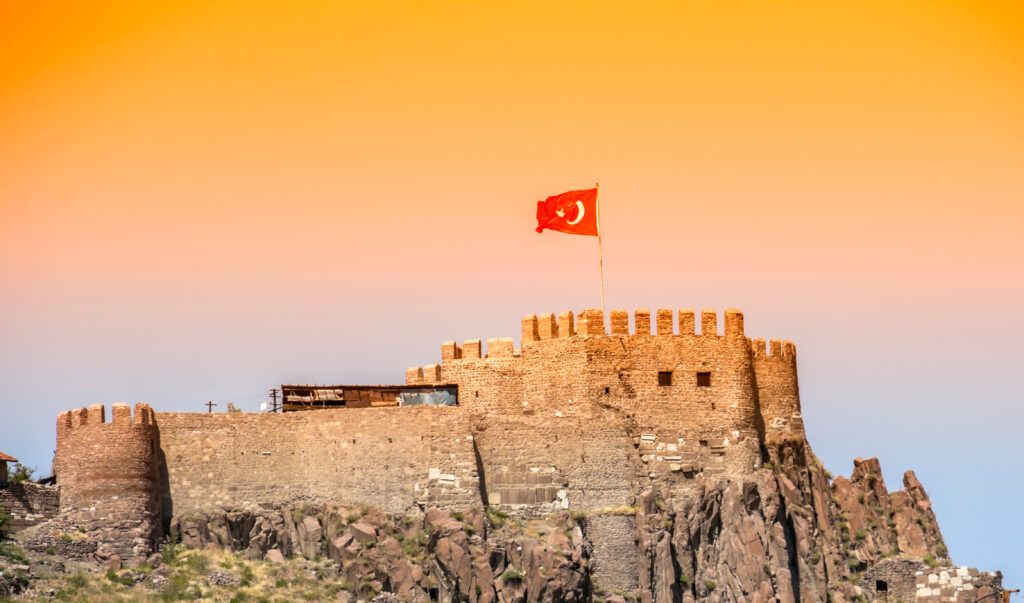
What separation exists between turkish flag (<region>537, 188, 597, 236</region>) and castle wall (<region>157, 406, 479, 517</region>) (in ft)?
33.7

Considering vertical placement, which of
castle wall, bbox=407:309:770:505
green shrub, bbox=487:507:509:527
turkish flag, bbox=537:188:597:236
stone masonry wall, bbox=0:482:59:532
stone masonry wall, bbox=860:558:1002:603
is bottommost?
stone masonry wall, bbox=860:558:1002:603

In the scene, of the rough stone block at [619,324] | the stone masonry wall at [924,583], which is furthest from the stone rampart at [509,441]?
the stone masonry wall at [924,583]

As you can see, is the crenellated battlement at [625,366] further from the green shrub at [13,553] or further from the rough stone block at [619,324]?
the green shrub at [13,553]

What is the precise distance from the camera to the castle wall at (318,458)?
12056 cm

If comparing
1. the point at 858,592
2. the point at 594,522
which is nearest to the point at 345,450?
the point at 594,522

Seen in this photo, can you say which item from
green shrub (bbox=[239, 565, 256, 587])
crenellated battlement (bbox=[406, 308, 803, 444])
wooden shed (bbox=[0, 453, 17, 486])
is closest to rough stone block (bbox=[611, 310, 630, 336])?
crenellated battlement (bbox=[406, 308, 803, 444])

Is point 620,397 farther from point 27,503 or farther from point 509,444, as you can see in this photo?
point 27,503

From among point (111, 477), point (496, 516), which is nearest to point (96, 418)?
point (111, 477)

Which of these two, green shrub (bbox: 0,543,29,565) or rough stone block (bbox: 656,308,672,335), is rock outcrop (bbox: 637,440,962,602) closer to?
rough stone block (bbox: 656,308,672,335)

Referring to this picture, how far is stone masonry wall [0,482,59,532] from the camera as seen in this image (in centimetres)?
11838

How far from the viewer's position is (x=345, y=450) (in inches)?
4779

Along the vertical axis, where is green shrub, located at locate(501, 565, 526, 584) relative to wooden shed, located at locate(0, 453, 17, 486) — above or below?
below

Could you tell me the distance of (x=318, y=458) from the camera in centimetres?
12162

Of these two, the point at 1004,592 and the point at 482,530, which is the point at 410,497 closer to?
the point at 482,530
